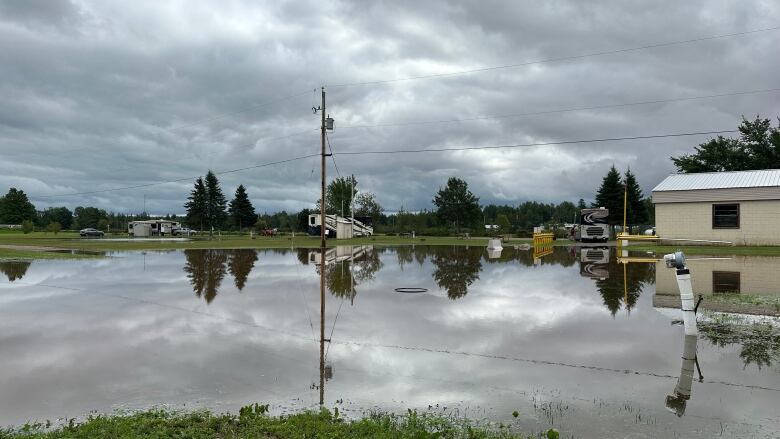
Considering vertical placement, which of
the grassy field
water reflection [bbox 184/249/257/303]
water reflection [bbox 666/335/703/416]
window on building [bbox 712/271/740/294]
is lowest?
water reflection [bbox 666/335/703/416]

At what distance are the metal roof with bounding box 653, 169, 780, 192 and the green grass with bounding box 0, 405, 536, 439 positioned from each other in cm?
3951

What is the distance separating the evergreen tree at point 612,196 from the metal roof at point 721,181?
35371 millimetres

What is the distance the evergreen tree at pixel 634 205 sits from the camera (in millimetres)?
78938

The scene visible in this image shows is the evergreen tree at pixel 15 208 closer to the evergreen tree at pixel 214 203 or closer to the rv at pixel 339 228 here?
the evergreen tree at pixel 214 203

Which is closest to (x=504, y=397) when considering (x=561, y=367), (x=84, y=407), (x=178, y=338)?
(x=561, y=367)

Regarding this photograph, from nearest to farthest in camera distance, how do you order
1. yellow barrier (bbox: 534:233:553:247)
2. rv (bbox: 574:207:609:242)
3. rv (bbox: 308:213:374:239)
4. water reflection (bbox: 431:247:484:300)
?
water reflection (bbox: 431:247:484:300) → yellow barrier (bbox: 534:233:553:247) → rv (bbox: 574:207:609:242) → rv (bbox: 308:213:374:239)

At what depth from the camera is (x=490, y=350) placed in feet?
28.2

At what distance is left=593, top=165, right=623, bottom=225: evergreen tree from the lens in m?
78.3

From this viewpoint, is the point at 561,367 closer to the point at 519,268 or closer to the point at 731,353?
the point at 731,353

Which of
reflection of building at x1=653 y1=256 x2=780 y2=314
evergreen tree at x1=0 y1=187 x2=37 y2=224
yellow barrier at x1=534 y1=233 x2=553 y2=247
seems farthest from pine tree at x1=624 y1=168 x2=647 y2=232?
evergreen tree at x1=0 y1=187 x2=37 y2=224

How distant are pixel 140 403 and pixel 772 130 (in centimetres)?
7354

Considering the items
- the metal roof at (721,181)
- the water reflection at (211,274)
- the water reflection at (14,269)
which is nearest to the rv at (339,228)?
the metal roof at (721,181)

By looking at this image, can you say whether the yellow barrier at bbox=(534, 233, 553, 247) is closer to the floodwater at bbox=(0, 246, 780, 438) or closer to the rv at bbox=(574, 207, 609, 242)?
the rv at bbox=(574, 207, 609, 242)

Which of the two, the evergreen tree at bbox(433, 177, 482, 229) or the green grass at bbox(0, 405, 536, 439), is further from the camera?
the evergreen tree at bbox(433, 177, 482, 229)
